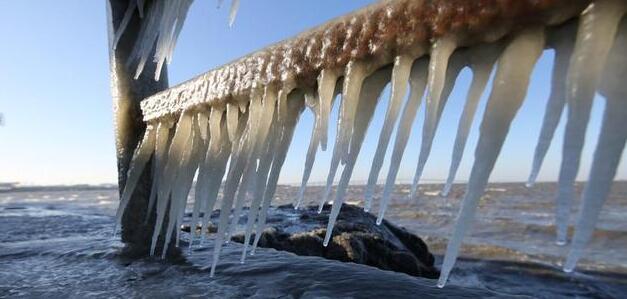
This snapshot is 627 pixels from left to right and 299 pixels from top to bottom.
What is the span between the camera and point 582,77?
0.78 metres

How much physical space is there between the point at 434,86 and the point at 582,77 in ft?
0.98

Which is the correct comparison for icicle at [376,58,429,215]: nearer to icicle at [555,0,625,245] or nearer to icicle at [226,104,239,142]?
icicle at [555,0,625,245]

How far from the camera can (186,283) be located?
1.98m

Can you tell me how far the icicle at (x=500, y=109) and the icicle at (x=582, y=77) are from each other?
0.31 ft

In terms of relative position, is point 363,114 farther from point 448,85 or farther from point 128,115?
point 128,115

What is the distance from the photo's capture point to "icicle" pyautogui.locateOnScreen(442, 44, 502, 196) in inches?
38.4

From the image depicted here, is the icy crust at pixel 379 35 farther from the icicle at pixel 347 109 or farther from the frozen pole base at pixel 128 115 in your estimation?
the frozen pole base at pixel 128 115

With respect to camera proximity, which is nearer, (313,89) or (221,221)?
(313,89)

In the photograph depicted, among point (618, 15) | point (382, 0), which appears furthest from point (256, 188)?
point (618, 15)

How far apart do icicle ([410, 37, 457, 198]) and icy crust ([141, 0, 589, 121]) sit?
0.02 metres

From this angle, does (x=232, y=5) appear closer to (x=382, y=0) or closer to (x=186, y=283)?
(x=382, y=0)

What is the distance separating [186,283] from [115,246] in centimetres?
117

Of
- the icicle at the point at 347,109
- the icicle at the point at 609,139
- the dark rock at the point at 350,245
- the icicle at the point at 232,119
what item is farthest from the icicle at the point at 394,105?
the dark rock at the point at 350,245

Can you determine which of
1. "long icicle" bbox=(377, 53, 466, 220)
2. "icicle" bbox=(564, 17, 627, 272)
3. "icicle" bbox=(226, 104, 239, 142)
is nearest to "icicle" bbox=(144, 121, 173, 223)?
"icicle" bbox=(226, 104, 239, 142)
